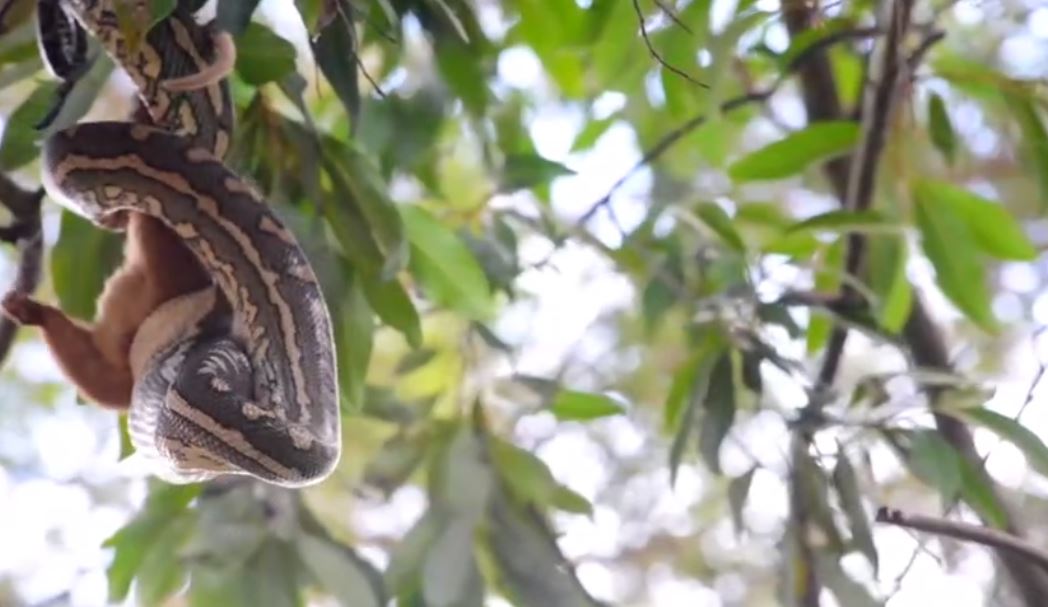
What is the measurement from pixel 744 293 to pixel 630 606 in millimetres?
1061

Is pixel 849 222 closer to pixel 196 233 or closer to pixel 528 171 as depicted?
pixel 528 171

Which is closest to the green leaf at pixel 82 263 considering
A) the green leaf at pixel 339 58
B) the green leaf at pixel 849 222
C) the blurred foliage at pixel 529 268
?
the blurred foliage at pixel 529 268

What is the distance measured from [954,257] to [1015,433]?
0.75 feet

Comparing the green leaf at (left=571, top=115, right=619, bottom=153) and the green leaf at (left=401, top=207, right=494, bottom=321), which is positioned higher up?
the green leaf at (left=571, top=115, right=619, bottom=153)

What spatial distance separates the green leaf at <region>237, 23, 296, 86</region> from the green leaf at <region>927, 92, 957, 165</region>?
0.71 metres

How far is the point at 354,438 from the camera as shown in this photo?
68.0 inches

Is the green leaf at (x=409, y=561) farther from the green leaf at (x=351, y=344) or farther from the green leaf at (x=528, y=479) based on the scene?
the green leaf at (x=351, y=344)

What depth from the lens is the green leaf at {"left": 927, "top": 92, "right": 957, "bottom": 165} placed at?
1.51 metres

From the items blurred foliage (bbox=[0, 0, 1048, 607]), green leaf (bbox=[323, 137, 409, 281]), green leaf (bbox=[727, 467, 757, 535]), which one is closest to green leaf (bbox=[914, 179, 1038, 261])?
blurred foliage (bbox=[0, 0, 1048, 607])

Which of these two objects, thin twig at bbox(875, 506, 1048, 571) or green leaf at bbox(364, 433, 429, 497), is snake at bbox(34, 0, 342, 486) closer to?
thin twig at bbox(875, 506, 1048, 571)

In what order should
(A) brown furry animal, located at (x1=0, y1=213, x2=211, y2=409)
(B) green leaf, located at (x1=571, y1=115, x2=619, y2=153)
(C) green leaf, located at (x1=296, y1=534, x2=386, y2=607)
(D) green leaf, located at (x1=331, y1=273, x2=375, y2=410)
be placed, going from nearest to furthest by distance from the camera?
(A) brown furry animal, located at (x1=0, y1=213, x2=211, y2=409), (D) green leaf, located at (x1=331, y1=273, x2=375, y2=410), (C) green leaf, located at (x1=296, y1=534, x2=386, y2=607), (B) green leaf, located at (x1=571, y1=115, x2=619, y2=153)

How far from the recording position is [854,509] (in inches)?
51.7

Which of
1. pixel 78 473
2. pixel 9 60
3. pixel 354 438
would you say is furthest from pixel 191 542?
pixel 78 473

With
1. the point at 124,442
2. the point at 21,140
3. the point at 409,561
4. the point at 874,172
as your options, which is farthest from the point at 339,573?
the point at 874,172
